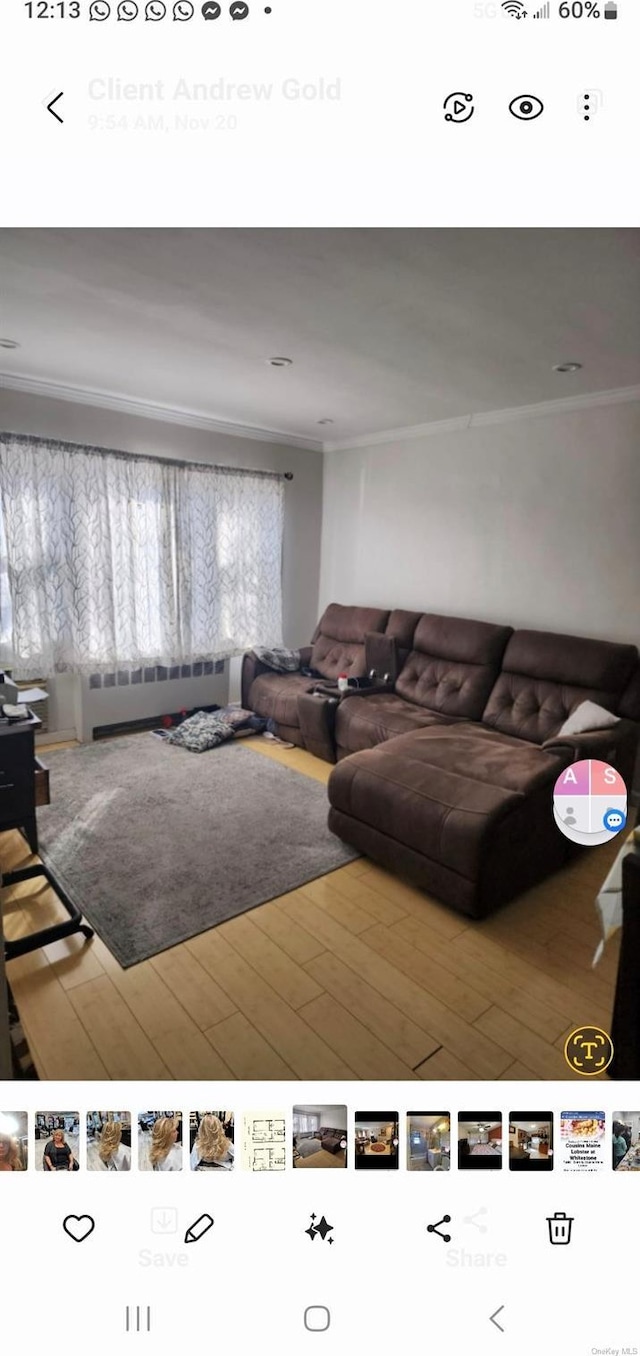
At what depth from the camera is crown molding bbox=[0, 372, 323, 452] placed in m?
2.40

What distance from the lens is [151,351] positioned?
1.90 metres

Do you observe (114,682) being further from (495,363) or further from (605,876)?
(605,876)

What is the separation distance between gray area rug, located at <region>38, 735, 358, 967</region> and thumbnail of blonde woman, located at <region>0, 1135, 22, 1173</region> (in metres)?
0.79

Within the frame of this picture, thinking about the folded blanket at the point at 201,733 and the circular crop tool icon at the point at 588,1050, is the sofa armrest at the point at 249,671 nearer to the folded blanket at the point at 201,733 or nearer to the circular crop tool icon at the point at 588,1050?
the folded blanket at the point at 201,733
